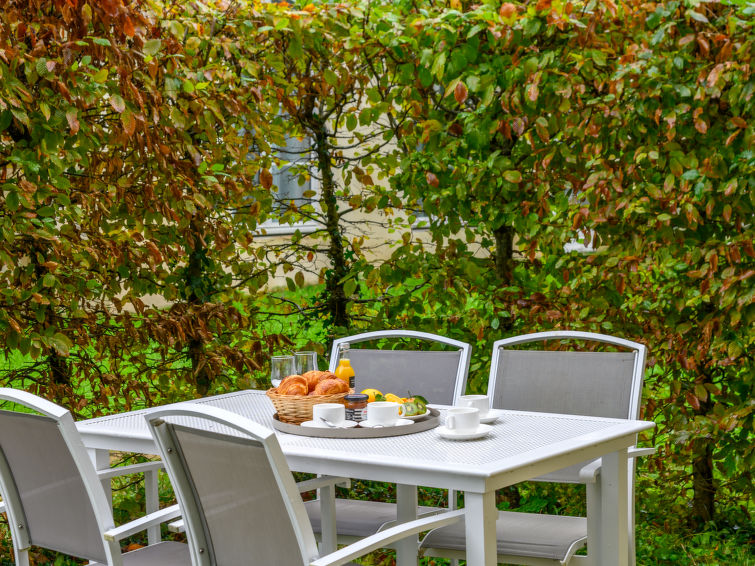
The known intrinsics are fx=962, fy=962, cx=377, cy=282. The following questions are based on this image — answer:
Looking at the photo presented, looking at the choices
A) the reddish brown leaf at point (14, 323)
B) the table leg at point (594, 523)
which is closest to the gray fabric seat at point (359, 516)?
the table leg at point (594, 523)

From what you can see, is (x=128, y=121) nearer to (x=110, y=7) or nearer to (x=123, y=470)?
(x=110, y=7)

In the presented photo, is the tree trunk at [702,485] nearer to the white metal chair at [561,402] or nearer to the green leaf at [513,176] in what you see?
the white metal chair at [561,402]

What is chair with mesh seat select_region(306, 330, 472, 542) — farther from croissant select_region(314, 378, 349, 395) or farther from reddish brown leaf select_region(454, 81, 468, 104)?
Answer: reddish brown leaf select_region(454, 81, 468, 104)

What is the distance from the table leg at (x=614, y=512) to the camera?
2.44 m

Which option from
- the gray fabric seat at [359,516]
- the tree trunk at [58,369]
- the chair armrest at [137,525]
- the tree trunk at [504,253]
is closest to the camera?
the chair armrest at [137,525]

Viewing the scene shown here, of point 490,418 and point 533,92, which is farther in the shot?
point 533,92

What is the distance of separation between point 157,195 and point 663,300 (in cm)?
202

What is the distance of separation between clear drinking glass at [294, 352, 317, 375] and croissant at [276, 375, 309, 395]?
73 mm

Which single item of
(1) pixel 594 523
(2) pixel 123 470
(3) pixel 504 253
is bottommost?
(1) pixel 594 523

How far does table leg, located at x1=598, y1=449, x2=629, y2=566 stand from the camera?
96.0 inches

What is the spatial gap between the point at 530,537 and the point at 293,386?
759 mm

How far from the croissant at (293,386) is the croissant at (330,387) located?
4 centimetres

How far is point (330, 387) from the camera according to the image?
104 inches

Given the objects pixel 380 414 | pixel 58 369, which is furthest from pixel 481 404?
pixel 58 369
